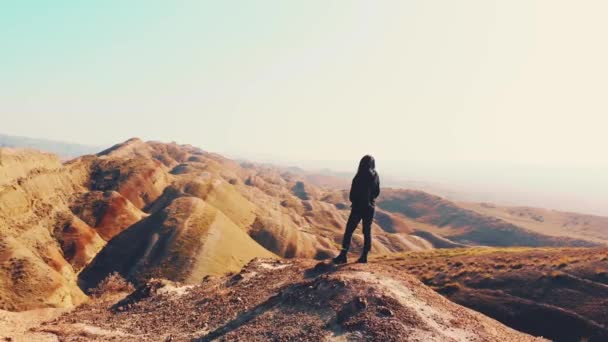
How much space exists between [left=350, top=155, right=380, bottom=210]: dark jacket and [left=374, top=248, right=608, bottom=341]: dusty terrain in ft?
45.0

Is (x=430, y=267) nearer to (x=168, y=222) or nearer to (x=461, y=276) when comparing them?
(x=461, y=276)

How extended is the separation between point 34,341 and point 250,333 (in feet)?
30.3

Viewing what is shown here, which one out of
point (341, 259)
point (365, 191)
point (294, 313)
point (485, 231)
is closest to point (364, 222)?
point (365, 191)

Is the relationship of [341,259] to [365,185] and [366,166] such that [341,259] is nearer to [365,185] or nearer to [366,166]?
[365,185]

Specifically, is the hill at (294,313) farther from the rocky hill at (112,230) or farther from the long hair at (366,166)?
the rocky hill at (112,230)

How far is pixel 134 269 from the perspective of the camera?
5169 cm

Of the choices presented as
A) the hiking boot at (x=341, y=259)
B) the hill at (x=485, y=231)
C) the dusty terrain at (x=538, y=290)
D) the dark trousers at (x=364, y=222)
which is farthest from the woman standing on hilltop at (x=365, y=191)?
the hill at (x=485, y=231)

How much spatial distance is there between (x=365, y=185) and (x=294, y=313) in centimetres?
711

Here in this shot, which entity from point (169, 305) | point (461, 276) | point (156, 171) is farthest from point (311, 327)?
point (156, 171)

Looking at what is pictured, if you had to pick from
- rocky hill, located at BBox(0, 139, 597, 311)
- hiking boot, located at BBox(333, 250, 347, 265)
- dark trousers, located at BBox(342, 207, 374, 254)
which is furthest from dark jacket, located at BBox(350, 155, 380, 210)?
rocky hill, located at BBox(0, 139, 597, 311)

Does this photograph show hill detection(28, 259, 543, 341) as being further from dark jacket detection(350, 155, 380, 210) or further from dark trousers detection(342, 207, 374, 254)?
dark jacket detection(350, 155, 380, 210)

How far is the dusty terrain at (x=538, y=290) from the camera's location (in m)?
24.8

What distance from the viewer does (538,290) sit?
96.6 feet

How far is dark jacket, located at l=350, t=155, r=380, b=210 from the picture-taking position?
20625 mm
